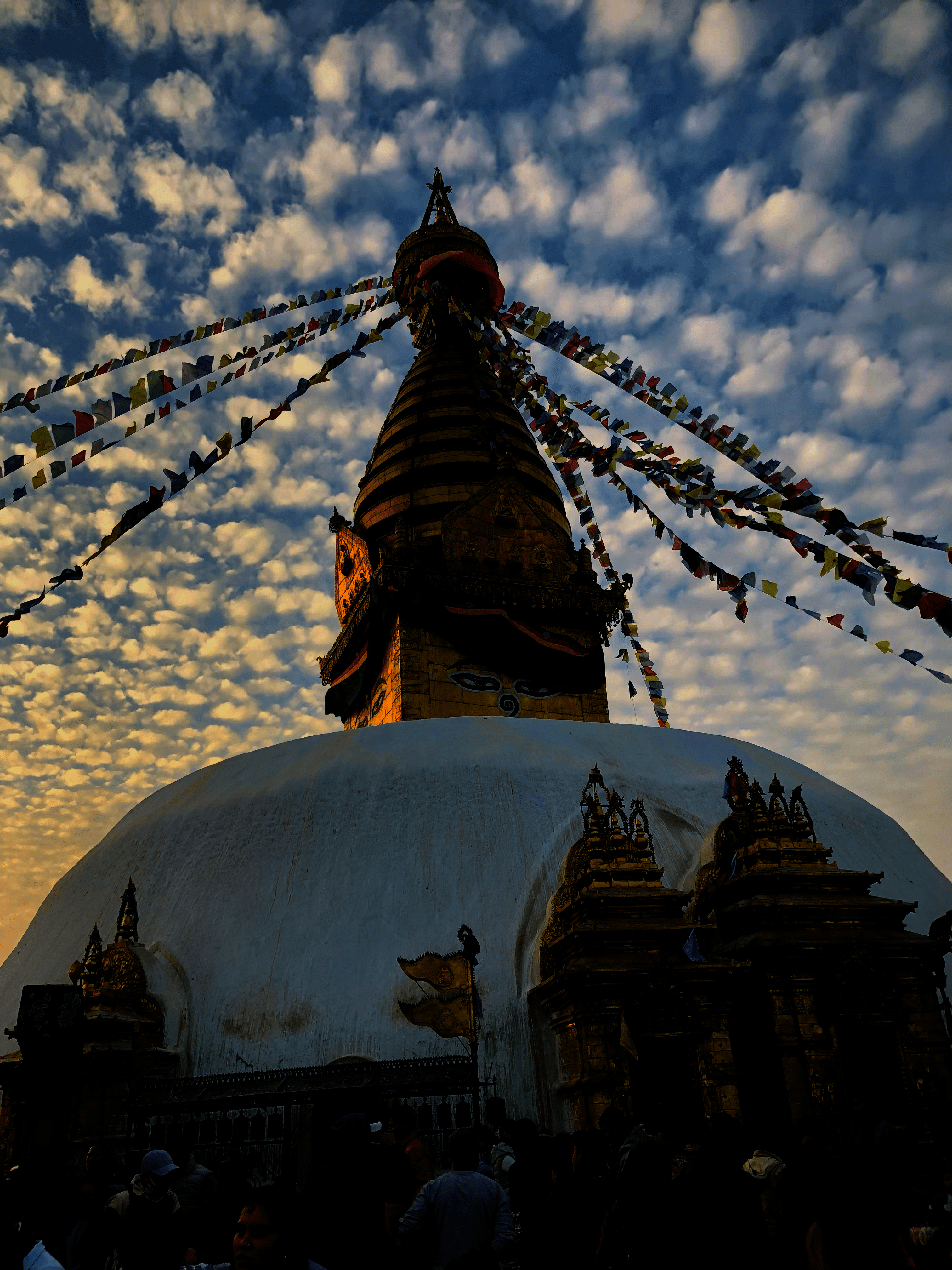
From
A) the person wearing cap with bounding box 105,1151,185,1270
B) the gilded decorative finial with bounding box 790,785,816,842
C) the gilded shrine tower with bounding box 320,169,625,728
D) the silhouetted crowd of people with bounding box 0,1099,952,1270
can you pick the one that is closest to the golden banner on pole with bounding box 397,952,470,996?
the gilded decorative finial with bounding box 790,785,816,842

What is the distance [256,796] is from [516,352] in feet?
40.1

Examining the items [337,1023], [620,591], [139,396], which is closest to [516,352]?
[620,591]

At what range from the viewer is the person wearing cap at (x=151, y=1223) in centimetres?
380

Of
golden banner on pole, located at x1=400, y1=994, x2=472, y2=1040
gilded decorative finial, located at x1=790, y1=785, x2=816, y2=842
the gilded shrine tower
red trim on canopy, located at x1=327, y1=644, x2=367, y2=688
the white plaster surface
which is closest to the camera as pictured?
golden banner on pole, located at x1=400, y1=994, x2=472, y2=1040

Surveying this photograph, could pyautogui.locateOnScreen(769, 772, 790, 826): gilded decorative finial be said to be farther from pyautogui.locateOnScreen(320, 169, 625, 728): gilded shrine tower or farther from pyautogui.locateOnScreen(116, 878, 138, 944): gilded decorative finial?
pyautogui.locateOnScreen(116, 878, 138, 944): gilded decorative finial

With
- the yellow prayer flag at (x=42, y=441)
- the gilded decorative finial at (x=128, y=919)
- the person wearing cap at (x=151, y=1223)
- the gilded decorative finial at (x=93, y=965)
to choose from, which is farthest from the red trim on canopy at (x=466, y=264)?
the person wearing cap at (x=151, y=1223)

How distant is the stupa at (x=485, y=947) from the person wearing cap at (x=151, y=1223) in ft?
6.17

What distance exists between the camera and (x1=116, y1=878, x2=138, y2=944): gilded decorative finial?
400 inches

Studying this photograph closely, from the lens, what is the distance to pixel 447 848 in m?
11.4

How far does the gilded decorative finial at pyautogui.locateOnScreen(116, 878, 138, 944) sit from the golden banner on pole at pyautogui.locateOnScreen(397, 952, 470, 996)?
3.09m

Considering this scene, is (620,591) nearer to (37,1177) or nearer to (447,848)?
→ (447,848)

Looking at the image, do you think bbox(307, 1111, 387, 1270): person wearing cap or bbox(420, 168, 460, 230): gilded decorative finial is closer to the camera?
bbox(307, 1111, 387, 1270): person wearing cap

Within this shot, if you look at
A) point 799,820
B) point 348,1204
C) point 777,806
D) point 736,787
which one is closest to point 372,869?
point 736,787

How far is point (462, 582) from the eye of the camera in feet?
59.9
